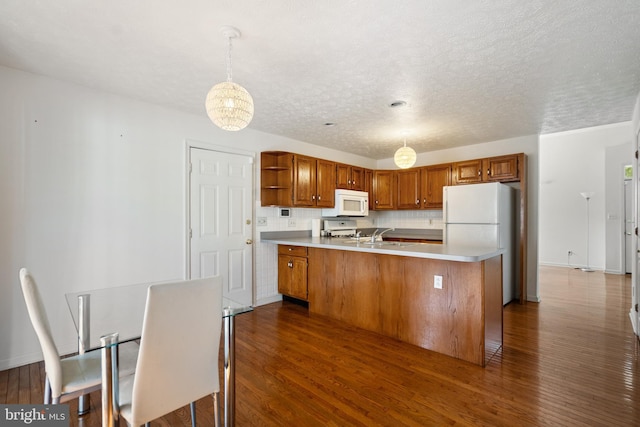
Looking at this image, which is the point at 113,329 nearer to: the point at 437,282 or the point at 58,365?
the point at 58,365

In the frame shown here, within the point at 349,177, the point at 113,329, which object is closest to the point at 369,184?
the point at 349,177

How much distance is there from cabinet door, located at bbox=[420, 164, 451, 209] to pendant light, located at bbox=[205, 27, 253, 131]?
4.03m

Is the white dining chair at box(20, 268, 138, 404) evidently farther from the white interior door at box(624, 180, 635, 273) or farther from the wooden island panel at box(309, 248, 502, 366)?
the white interior door at box(624, 180, 635, 273)

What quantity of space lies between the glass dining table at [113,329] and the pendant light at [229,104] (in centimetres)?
113

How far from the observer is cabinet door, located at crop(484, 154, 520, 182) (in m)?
4.38

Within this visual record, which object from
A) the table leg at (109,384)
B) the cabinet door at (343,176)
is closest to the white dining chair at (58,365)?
the table leg at (109,384)

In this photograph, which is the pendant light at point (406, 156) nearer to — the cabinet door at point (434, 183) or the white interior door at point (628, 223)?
the cabinet door at point (434, 183)

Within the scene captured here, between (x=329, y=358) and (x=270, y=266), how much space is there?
2033 millimetres

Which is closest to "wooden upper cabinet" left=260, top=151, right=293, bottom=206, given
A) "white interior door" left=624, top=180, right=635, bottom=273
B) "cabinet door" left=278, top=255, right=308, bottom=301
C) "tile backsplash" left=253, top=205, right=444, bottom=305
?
"tile backsplash" left=253, top=205, right=444, bottom=305

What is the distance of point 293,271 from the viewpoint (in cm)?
418

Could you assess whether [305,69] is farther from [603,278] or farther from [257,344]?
[603,278]

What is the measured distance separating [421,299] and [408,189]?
3.05m

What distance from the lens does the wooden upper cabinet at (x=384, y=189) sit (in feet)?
18.9

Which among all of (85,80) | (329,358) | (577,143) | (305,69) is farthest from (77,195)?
(577,143)
